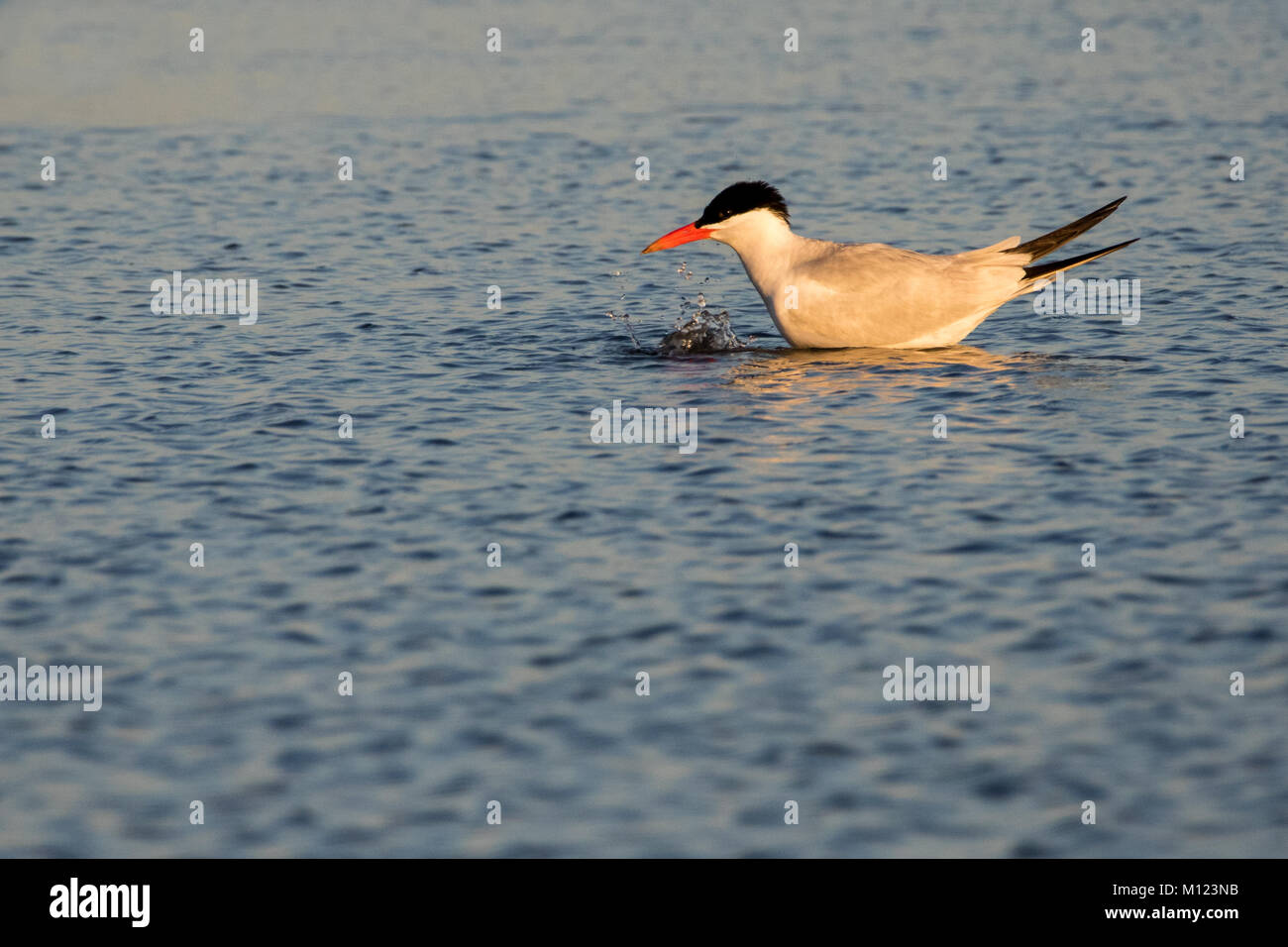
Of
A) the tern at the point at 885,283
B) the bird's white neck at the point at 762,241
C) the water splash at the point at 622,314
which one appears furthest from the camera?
the water splash at the point at 622,314

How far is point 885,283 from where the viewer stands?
1362 centimetres

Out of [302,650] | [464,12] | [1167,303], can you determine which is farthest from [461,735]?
[464,12]

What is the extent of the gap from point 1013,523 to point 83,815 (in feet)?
18.3

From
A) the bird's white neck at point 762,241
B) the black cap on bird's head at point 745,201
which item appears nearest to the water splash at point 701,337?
the bird's white neck at point 762,241

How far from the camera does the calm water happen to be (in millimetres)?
6656

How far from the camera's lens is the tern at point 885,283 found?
537 inches

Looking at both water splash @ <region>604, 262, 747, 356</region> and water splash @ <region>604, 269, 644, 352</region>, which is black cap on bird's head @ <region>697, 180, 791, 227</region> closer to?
water splash @ <region>604, 262, 747, 356</region>

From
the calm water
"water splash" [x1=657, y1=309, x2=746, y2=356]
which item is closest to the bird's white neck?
"water splash" [x1=657, y1=309, x2=746, y2=356]

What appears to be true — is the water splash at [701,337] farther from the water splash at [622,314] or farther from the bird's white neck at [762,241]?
the bird's white neck at [762,241]

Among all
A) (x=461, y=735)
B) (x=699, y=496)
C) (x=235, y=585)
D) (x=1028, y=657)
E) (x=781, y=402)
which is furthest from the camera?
(x=781, y=402)

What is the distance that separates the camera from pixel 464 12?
33.9 meters

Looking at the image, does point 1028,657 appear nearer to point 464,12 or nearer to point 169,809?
point 169,809
